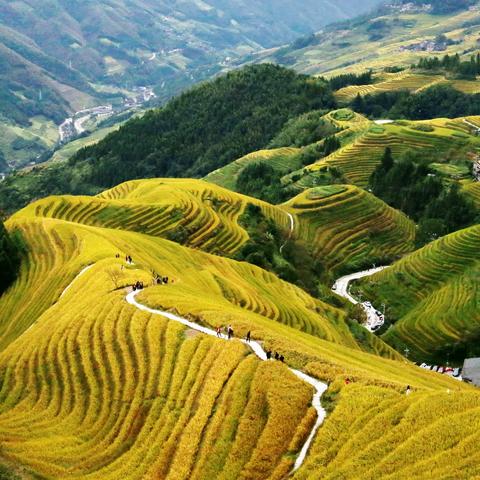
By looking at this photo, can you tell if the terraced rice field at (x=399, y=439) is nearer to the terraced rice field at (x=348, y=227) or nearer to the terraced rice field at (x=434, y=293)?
the terraced rice field at (x=434, y=293)

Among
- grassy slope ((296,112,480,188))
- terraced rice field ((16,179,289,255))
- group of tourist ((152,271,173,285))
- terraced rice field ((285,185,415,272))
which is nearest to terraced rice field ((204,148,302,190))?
grassy slope ((296,112,480,188))

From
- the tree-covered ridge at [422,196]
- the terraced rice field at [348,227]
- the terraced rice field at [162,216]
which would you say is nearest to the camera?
the terraced rice field at [162,216]

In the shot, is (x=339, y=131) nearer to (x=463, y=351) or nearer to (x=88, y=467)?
(x=463, y=351)

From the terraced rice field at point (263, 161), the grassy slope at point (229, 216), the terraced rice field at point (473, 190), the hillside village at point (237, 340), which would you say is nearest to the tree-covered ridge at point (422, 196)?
the hillside village at point (237, 340)

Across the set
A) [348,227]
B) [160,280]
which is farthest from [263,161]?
[160,280]

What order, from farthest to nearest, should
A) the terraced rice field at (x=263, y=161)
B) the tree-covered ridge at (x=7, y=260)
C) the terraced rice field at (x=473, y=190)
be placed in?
1. the terraced rice field at (x=263, y=161)
2. the terraced rice field at (x=473, y=190)
3. the tree-covered ridge at (x=7, y=260)

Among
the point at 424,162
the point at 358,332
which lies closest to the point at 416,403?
the point at 358,332

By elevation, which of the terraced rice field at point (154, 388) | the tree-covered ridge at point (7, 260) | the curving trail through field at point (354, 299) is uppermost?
the terraced rice field at point (154, 388)

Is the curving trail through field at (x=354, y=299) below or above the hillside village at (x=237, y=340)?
below
